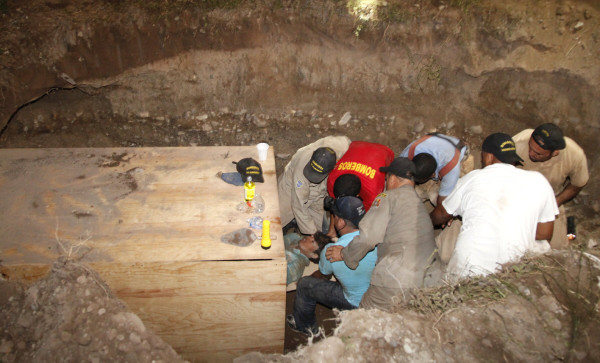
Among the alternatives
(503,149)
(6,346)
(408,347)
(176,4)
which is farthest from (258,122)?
(408,347)

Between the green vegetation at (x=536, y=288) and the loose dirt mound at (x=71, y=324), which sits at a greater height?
the green vegetation at (x=536, y=288)

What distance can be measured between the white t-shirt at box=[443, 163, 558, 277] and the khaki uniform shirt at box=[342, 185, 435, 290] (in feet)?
0.74

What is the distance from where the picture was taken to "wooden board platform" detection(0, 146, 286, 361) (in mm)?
2305

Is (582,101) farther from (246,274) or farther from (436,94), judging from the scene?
(246,274)

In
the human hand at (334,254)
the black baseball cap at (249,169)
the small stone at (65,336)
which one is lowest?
the small stone at (65,336)

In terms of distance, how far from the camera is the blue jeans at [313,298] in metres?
2.89

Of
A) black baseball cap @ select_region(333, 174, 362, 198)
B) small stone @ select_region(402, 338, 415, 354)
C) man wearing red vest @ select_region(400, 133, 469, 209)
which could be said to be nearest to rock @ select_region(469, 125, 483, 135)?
man wearing red vest @ select_region(400, 133, 469, 209)

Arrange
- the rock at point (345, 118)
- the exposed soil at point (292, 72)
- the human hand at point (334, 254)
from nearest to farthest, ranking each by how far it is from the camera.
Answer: the human hand at point (334, 254)
the exposed soil at point (292, 72)
the rock at point (345, 118)

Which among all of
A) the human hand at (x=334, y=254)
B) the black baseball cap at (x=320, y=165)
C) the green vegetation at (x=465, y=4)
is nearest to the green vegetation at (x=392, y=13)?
the green vegetation at (x=465, y=4)

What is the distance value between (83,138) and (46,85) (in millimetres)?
737

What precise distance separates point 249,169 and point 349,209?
86cm

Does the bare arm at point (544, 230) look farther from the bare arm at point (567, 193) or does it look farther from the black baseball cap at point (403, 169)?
the bare arm at point (567, 193)

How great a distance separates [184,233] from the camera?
2.48 metres

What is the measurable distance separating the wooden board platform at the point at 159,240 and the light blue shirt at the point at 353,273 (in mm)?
485
